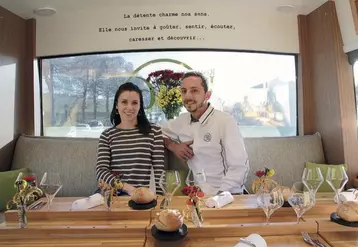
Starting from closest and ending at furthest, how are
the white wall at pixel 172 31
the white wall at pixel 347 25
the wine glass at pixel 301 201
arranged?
1. the wine glass at pixel 301 201
2. the white wall at pixel 347 25
3. the white wall at pixel 172 31

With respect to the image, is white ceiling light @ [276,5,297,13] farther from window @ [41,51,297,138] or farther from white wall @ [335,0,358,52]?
window @ [41,51,297,138]

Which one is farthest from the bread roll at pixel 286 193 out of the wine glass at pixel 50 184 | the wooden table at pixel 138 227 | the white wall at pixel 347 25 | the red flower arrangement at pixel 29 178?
the white wall at pixel 347 25

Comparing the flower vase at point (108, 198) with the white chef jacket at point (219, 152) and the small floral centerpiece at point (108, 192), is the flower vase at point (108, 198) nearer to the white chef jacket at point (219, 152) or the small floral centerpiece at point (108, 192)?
the small floral centerpiece at point (108, 192)

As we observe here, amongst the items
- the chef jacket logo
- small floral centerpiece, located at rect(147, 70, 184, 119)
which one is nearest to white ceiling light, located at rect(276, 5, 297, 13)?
small floral centerpiece, located at rect(147, 70, 184, 119)

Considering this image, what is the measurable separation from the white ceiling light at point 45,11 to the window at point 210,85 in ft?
1.56

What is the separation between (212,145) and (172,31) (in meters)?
1.40

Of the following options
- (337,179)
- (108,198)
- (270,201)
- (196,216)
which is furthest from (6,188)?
(337,179)

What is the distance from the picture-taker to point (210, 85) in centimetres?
333

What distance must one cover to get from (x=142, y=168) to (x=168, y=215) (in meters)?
1.01

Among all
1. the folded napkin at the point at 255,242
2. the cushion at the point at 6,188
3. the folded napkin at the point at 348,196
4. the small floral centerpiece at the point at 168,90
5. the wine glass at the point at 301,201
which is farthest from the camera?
the small floral centerpiece at the point at 168,90

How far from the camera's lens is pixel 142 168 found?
219 centimetres

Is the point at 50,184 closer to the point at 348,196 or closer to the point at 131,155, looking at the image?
the point at 131,155

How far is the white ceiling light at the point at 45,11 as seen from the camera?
9.68ft

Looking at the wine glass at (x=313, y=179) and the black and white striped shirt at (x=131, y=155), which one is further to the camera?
the black and white striped shirt at (x=131, y=155)
